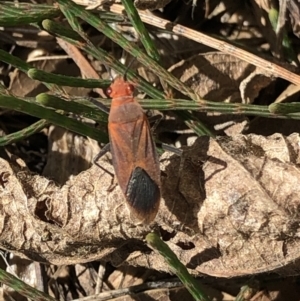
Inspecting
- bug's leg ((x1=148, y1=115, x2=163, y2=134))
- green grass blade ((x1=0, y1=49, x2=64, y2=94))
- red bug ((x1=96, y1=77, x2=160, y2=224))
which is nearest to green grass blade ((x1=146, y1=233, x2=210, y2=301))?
red bug ((x1=96, y1=77, x2=160, y2=224))

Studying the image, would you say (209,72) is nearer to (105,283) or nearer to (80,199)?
(80,199)

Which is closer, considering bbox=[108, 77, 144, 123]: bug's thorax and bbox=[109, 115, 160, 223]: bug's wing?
bbox=[109, 115, 160, 223]: bug's wing

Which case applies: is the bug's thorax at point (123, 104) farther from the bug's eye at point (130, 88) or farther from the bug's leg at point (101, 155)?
the bug's leg at point (101, 155)

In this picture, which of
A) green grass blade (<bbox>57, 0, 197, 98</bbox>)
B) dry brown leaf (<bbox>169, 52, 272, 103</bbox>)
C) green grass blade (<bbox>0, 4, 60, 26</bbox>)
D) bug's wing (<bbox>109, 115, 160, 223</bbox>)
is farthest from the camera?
dry brown leaf (<bbox>169, 52, 272, 103</bbox>)

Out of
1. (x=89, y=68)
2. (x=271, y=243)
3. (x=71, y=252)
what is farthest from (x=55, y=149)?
(x=271, y=243)

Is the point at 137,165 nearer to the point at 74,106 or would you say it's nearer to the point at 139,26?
the point at 74,106

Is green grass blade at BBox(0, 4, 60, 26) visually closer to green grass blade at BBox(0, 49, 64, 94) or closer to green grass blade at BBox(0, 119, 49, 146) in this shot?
green grass blade at BBox(0, 49, 64, 94)

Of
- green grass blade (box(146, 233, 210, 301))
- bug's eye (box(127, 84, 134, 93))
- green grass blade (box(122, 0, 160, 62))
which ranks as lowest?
green grass blade (box(146, 233, 210, 301))

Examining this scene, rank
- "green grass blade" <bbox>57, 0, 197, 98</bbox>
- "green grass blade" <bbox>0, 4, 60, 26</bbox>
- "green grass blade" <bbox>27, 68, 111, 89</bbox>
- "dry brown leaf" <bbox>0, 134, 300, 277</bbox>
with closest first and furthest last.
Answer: "dry brown leaf" <bbox>0, 134, 300, 277</bbox> < "green grass blade" <bbox>27, 68, 111, 89</bbox> < "green grass blade" <bbox>57, 0, 197, 98</bbox> < "green grass blade" <bbox>0, 4, 60, 26</bbox>
